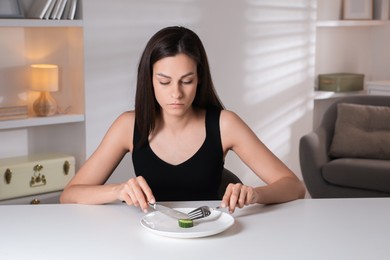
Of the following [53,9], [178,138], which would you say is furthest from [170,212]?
[53,9]

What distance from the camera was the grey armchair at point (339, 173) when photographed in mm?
4523

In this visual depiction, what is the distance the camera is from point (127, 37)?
15.1ft

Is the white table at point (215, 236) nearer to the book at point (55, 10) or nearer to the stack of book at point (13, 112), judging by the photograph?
the stack of book at point (13, 112)

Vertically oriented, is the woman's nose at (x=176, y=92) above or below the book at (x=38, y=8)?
below

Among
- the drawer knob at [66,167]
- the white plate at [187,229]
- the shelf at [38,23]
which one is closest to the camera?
the white plate at [187,229]

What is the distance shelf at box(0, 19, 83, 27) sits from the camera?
A: 4.04 meters

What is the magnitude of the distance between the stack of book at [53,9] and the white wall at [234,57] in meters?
0.09

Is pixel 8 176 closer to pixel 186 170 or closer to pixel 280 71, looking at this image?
pixel 186 170

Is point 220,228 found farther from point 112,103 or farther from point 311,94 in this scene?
point 311,94

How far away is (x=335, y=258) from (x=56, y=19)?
9.52 feet

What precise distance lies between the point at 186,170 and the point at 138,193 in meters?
0.46

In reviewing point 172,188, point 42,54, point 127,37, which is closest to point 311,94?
point 127,37

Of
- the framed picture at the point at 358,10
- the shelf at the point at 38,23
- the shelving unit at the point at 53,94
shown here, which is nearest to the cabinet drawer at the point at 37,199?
the shelving unit at the point at 53,94

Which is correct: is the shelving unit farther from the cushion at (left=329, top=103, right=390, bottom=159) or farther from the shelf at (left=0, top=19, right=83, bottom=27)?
the cushion at (left=329, top=103, right=390, bottom=159)
